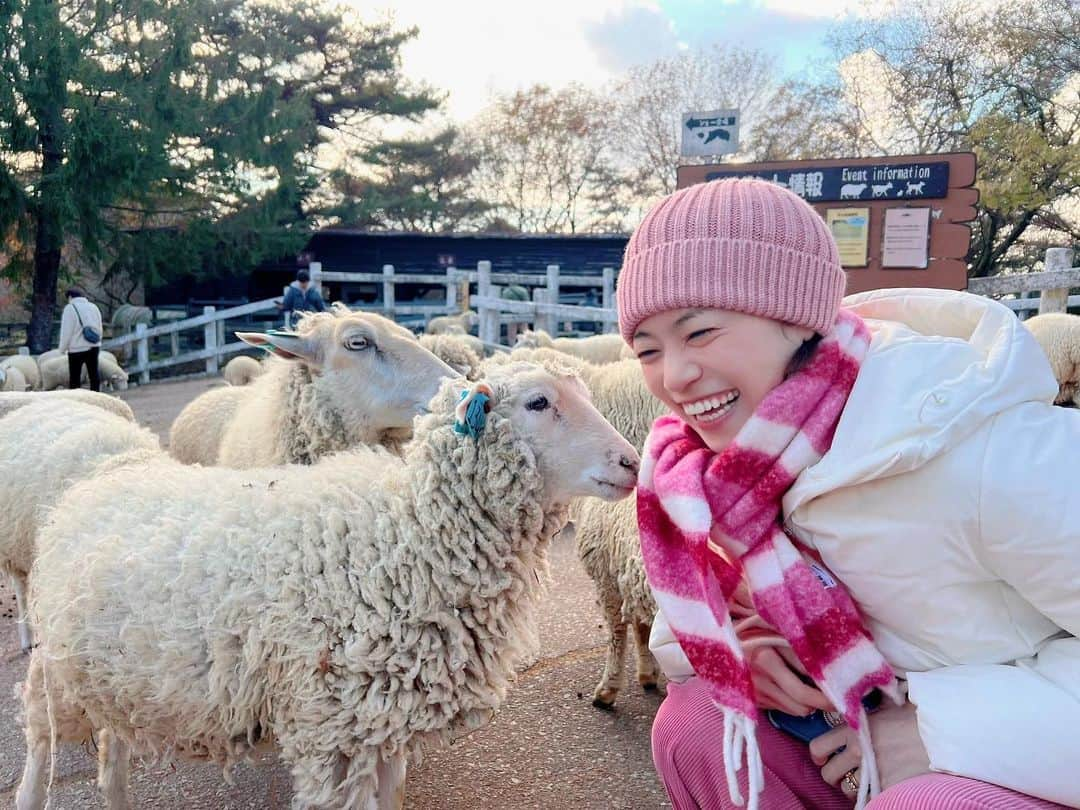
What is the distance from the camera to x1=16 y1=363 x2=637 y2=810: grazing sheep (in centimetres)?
179

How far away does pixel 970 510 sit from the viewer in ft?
3.80

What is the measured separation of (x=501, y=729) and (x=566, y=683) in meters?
0.43

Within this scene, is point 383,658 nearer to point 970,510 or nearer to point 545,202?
point 970,510

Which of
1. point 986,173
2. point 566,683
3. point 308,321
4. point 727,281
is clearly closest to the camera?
point 727,281

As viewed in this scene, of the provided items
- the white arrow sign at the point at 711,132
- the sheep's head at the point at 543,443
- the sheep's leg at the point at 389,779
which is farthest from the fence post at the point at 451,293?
the sheep's leg at the point at 389,779

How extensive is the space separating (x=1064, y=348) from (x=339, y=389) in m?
4.34

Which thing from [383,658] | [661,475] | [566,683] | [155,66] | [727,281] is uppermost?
[155,66]

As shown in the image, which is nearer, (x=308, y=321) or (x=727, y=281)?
(x=727, y=281)

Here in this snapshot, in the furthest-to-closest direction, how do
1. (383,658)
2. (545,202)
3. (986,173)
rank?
1. (545,202)
2. (986,173)
3. (383,658)

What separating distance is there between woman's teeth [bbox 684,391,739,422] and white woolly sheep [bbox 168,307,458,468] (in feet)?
6.15

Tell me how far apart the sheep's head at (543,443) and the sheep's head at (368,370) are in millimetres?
1229

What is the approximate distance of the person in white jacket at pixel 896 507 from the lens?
1121 mm

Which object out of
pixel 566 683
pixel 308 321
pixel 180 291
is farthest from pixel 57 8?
pixel 566 683

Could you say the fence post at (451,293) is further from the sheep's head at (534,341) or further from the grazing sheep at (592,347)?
the sheep's head at (534,341)
